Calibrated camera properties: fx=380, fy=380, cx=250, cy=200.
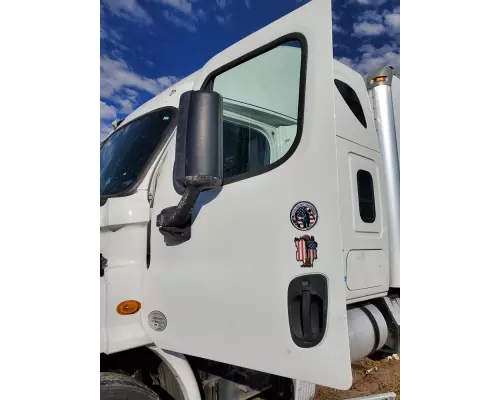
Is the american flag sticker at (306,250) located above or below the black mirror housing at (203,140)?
below

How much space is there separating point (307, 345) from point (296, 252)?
217 mm

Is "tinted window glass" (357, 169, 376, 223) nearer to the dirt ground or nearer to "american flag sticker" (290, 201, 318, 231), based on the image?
"american flag sticker" (290, 201, 318, 231)

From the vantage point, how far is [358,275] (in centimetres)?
113

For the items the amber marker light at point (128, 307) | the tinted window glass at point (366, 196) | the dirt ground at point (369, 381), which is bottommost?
the dirt ground at point (369, 381)

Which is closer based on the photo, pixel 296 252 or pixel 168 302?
pixel 296 252

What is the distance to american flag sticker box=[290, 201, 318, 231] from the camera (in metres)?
0.91

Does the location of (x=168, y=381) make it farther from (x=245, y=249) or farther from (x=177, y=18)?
(x=177, y=18)

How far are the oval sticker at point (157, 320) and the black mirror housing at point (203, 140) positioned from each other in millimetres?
483

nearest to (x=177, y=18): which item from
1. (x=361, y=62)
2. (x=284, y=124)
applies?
(x=284, y=124)

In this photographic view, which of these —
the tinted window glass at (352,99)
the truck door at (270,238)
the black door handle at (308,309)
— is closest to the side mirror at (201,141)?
the truck door at (270,238)

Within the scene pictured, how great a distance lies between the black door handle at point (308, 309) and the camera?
0.88 meters

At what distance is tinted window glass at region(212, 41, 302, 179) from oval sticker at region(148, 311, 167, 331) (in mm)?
474

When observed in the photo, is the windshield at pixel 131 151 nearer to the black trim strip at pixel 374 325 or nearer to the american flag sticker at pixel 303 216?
the american flag sticker at pixel 303 216

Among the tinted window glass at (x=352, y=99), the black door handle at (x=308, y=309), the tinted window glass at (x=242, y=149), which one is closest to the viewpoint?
the black door handle at (x=308, y=309)
